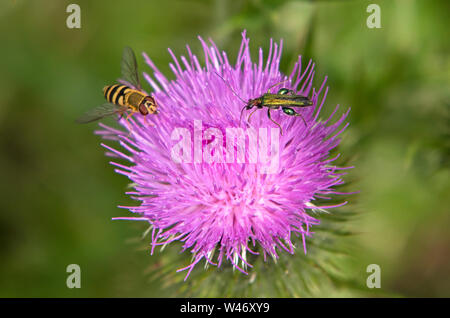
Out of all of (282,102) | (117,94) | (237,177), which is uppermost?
(117,94)

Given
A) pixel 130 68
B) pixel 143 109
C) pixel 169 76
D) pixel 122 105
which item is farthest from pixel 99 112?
pixel 169 76

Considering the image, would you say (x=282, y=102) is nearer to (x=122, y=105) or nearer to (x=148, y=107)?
(x=148, y=107)

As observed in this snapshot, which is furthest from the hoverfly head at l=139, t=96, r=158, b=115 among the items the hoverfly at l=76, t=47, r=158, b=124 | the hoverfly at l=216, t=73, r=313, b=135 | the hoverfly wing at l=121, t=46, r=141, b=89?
the hoverfly at l=216, t=73, r=313, b=135

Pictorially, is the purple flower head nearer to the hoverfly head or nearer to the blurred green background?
the hoverfly head

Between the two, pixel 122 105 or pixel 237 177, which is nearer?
pixel 237 177

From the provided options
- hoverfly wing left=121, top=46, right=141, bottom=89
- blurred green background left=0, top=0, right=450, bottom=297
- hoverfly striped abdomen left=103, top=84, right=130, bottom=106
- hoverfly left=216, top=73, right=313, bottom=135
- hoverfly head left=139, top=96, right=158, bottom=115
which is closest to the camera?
hoverfly left=216, top=73, right=313, bottom=135
